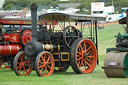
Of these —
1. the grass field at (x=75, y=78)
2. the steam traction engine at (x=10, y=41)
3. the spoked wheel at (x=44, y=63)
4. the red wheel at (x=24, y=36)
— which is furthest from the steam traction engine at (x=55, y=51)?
the red wheel at (x=24, y=36)

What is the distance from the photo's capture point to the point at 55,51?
13.1m

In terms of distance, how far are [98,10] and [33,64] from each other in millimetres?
59809

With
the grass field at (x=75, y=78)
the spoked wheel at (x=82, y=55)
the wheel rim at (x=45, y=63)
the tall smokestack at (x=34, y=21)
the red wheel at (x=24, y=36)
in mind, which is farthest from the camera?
the red wheel at (x=24, y=36)

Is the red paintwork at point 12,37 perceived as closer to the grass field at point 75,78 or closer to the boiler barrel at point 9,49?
the boiler barrel at point 9,49

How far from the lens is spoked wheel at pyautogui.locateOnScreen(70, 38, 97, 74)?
1262 centimetres

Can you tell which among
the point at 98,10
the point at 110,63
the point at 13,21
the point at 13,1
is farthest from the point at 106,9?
the point at 110,63

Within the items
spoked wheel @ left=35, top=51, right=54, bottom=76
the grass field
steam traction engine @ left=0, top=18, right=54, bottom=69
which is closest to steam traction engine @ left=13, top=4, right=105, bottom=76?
spoked wheel @ left=35, top=51, right=54, bottom=76

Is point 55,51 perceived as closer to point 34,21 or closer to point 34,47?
point 34,47

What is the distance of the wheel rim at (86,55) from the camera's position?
13.1 metres

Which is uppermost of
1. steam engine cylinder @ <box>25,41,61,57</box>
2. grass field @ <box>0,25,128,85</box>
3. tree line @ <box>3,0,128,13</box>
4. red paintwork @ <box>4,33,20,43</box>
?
tree line @ <box>3,0,128,13</box>

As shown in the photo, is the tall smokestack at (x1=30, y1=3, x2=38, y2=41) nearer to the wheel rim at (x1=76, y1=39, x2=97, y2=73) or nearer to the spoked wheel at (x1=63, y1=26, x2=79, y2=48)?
the spoked wheel at (x1=63, y1=26, x2=79, y2=48)

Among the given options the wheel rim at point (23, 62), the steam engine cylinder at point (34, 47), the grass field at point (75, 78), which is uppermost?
the steam engine cylinder at point (34, 47)

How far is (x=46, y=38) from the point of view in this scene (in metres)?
12.7

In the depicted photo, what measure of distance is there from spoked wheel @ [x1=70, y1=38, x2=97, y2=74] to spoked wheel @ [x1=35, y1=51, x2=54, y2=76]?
0.82 metres
